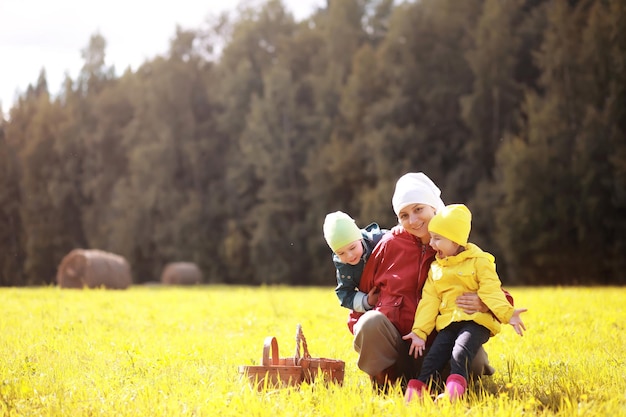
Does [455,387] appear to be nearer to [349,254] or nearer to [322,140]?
[349,254]

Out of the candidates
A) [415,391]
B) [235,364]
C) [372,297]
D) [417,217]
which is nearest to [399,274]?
[372,297]

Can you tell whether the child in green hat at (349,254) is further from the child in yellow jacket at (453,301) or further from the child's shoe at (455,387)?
the child's shoe at (455,387)

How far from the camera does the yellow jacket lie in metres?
4.61

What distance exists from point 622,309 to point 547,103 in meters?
14.4

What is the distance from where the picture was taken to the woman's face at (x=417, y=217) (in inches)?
195

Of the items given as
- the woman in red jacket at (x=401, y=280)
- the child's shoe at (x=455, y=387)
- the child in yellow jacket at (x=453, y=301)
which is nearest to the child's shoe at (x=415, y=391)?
the child in yellow jacket at (x=453, y=301)

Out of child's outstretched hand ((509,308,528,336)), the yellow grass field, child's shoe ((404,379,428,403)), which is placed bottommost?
the yellow grass field

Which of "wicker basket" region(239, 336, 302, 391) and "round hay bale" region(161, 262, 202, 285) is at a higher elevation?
"wicker basket" region(239, 336, 302, 391)

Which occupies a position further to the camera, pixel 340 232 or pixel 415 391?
pixel 340 232

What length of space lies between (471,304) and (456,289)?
0.45 ft

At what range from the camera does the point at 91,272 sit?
17.5 meters

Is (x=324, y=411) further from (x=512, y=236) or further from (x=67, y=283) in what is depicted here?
(x=512, y=236)

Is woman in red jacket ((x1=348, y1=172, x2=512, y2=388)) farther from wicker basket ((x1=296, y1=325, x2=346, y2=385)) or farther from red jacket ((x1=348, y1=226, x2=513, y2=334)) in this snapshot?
wicker basket ((x1=296, y1=325, x2=346, y2=385))

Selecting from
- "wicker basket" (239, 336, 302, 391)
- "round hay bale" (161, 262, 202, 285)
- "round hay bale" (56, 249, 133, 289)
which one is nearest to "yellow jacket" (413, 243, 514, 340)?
"wicker basket" (239, 336, 302, 391)
